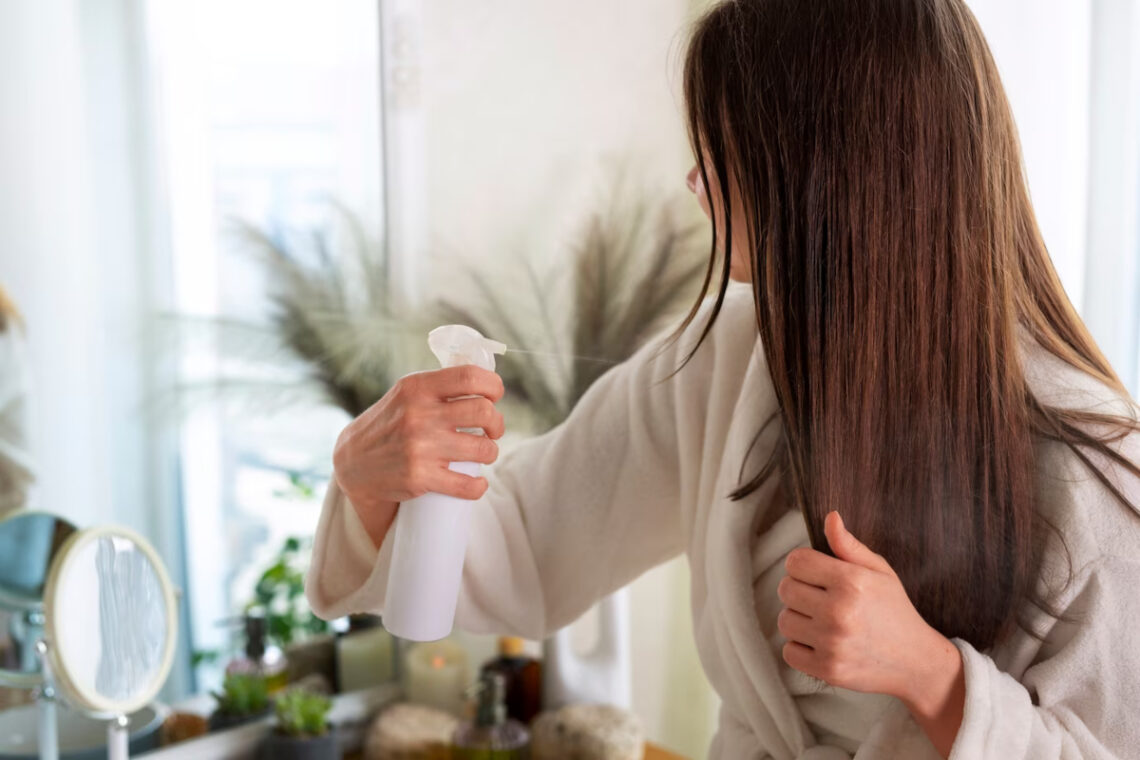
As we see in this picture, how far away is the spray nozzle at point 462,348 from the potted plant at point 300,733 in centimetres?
55

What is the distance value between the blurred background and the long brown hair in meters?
0.13

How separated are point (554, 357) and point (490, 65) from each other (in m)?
0.27

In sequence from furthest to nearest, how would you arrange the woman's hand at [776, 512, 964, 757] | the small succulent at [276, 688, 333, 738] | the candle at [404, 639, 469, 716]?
the candle at [404, 639, 469, 716], the small succulent at [276, 688, 333, 738], the woman's hand at [776, 512, 964, 757]

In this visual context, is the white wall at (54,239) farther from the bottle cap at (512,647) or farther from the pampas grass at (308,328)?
the bottle cap at (512,647)

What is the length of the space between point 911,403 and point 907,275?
0.24ft

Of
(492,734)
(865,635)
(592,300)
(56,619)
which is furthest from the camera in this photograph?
(492,734)

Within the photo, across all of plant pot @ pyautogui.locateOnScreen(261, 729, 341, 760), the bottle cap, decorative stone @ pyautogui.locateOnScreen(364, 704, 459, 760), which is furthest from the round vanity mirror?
the bottle cap

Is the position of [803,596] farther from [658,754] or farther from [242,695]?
[242,695]

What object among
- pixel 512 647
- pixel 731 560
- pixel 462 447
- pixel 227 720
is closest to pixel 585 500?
pixel 731 560

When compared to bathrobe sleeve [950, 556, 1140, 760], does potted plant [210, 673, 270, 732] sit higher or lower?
lower

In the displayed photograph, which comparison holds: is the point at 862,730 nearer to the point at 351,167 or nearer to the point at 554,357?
the point at 554,357

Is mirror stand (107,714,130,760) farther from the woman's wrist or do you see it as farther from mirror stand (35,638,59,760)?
the woman's wrist

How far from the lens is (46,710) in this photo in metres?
0.79

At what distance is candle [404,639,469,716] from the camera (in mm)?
1082
